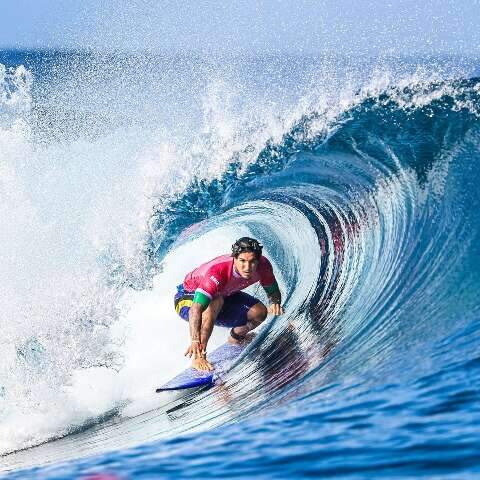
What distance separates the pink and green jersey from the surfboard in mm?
697

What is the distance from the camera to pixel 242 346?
743cm

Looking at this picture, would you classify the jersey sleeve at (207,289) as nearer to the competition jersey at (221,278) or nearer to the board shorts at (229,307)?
the competition jersey at (221,278)

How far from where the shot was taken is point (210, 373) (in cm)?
668

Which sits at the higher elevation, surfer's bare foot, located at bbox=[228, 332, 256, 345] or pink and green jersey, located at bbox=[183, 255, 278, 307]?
pink and green jersey, located at bbox=[183, 255, 278, 307]

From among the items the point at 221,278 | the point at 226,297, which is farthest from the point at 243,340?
the point at 221,278

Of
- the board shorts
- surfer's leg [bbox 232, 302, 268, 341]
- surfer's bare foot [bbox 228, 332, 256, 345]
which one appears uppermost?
the board shorts

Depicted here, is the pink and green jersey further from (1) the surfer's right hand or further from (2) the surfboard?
(2) the surfboard

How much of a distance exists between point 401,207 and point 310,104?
1.75 meters

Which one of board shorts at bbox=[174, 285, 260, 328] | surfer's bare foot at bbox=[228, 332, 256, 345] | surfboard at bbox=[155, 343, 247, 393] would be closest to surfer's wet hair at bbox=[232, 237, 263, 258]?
board shorts at bbox=[174, 285, 260, 328]

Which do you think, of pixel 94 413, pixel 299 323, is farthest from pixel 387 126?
pixel 94 413

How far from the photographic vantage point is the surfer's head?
20.4 ft

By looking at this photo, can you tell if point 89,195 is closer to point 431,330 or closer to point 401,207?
point 401,207

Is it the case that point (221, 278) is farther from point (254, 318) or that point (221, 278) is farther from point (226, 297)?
point (254, 318)

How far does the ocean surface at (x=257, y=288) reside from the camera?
4.05 metres
